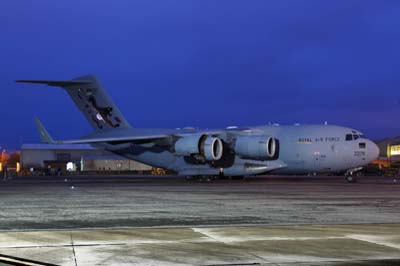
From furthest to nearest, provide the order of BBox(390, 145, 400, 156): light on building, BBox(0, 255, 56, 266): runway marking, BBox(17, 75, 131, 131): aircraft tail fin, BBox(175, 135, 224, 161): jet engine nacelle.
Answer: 1. BBox(390, 145, 400, 156): light on building
2. BBox(17, 75, 131, 131): aircraft tail fin
3. BBox(175, 135, 224, 161): jet engine nacelle
4. BBox(0, 255, 56, 266): runway marking

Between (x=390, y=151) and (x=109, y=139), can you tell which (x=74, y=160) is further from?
(x=109, y=139)

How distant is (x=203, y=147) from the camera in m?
36.1

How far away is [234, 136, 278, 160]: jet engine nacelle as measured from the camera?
35.3m

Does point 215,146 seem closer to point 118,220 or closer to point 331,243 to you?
point 118,220

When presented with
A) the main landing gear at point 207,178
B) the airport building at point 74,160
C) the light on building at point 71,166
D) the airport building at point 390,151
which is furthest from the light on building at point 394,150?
the main landing gear at point 207,178

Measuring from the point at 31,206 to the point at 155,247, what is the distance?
28.2 ft

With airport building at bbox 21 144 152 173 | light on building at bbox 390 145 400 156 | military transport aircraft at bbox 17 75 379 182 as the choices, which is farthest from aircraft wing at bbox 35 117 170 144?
light on building at bbox 390 145 400 156

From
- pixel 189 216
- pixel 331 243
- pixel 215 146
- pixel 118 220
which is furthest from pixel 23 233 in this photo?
pixel 215 146

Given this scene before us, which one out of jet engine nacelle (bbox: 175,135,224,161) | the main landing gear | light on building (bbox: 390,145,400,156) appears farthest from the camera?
light on building (bbox: 390,145,400,156)

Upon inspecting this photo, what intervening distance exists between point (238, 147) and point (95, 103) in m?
11.9

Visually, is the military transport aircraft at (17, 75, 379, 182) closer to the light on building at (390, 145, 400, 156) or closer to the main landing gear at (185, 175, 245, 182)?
the main landing gear at (185, 175, 245, 182)

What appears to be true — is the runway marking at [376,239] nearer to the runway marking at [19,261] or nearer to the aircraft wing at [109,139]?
the runway marking at [19,261]

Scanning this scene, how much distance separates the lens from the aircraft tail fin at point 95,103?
41656 millimetres

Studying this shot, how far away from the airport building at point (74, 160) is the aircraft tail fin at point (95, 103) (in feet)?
138
